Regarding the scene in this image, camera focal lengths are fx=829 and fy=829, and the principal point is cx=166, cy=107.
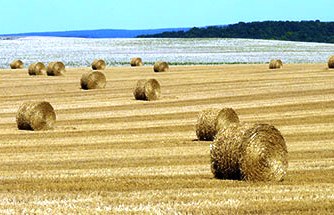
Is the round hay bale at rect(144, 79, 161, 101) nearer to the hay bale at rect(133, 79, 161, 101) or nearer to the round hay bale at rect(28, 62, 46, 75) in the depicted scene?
the hay bale at rect(133, 79, 161, 101)

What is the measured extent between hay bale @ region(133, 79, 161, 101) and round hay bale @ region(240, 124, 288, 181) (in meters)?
20.0

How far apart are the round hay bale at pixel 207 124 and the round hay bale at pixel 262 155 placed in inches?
268

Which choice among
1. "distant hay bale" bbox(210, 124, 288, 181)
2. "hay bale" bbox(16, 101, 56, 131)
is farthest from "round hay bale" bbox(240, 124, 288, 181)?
"hay bale" bbox(16, 101, 56, 131)

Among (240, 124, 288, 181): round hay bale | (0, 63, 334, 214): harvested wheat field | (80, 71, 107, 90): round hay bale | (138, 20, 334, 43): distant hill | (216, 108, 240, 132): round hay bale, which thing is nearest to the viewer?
(0, 63, 334, 214): harvested wheat field

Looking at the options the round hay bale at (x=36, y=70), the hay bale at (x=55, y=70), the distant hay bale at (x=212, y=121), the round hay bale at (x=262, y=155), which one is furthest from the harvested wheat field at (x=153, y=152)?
the round hay bale at (x=36, y=70)

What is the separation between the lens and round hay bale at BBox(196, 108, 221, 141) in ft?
72.9

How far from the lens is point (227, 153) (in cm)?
1498

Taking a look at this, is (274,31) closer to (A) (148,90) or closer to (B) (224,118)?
(A) (148,90)

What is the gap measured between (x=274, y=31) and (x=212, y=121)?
142 metres

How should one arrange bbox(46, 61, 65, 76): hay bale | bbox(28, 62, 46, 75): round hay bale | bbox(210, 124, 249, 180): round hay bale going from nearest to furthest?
1. bbox(210, 124, 249, 180): round hay bale
2. bbox(46, 61, 65, 76): hay bale
3. bbox(28, 62, 46, 75): round hay bale

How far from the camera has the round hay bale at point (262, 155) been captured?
48.7 ft

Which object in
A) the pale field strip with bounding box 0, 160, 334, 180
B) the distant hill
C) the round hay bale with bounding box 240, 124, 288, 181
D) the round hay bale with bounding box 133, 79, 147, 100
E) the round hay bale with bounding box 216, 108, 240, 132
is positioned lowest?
the distant hill

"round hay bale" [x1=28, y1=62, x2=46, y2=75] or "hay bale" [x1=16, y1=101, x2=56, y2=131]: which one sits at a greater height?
"hay bale" [x1=16, y1=101, x2=56, y2=131]

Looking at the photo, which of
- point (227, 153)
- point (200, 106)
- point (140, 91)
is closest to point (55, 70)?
point (140, 91)
